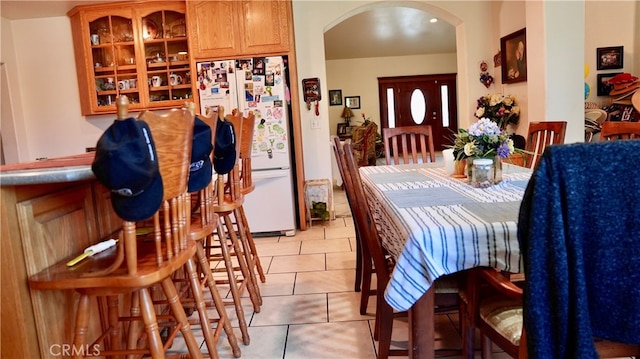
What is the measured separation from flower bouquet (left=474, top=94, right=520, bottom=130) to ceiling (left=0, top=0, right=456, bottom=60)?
2.04m

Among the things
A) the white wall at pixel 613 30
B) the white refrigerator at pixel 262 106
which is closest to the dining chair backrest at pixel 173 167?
the white refrigerator at pixel 262 106

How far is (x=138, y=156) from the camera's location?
3.61 feet

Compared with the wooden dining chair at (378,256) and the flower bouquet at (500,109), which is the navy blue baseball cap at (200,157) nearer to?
the wooden dining chair at (378,256)

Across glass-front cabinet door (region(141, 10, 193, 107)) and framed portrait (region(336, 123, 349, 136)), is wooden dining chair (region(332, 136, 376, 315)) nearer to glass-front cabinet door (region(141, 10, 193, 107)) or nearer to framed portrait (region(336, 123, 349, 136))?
glass-front cabinet door (region(141, 10, 193, 107))

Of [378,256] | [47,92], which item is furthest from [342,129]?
[378,256]

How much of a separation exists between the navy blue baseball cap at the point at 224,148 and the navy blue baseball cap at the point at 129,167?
2.62 ft

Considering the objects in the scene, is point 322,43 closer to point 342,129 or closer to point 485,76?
point 485,76

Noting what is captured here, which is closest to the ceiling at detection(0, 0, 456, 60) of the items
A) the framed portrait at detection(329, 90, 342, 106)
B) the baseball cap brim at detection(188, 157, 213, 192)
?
the framed portrait at detection(329, 90, 342, 106)

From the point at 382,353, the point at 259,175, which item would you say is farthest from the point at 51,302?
the point at 259,175

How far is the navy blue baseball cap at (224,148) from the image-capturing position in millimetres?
1968

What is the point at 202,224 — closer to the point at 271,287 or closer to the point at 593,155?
the point at 271,287

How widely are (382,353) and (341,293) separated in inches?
36.3

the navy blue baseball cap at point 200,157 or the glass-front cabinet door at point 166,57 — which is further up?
the glass-front cabinet door at point 166,57

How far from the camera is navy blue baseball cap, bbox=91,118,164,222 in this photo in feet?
3.53
